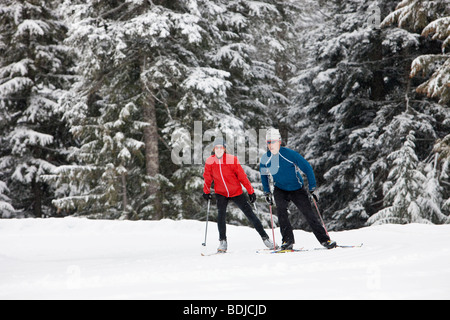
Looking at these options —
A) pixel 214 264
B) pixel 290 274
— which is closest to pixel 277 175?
pixel 214 264

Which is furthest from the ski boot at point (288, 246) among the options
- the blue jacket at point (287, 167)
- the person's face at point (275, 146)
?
the person's face at point (275, 146)

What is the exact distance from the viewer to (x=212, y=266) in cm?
571

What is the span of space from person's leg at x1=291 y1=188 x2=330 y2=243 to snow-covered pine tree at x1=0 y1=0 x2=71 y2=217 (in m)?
12.9

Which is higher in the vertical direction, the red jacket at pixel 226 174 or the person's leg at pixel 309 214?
the red jacket at pixel 226 174

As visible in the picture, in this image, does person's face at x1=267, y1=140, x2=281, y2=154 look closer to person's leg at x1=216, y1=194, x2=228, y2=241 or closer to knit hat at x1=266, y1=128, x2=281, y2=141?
knit hat at x1=266, y1=128, x2=281, y2=141

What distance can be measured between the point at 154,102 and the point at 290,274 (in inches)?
439

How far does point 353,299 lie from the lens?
349 centimetres

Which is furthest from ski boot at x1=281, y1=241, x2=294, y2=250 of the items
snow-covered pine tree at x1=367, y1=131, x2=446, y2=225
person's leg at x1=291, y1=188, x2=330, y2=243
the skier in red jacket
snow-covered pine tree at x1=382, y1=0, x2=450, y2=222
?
snow-covered pine tree at x1=367, y1=131, x2=446, y2=225

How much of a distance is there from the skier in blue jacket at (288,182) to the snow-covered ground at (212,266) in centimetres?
51

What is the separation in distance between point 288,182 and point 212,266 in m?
1.89

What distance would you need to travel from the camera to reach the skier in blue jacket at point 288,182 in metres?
6.79

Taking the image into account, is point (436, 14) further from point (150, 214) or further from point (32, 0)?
point (32, 0)

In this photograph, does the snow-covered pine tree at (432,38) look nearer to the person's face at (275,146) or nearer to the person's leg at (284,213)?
the person's face at (275,146)

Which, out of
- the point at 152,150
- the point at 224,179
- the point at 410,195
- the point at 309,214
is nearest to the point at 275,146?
the point at 224,179
